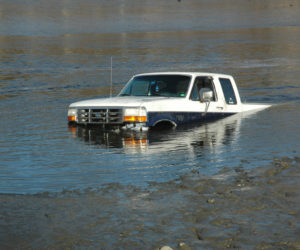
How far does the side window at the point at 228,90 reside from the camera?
17.6m

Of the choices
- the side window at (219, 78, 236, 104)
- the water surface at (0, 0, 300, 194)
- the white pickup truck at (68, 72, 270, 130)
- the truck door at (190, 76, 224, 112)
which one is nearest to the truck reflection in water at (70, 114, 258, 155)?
the water surface at (0, 0, 300, 194)

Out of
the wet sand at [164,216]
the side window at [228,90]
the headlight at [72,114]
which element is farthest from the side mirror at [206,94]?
the wet sand at [164,216]

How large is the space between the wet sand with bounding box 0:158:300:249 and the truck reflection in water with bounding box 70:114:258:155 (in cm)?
342

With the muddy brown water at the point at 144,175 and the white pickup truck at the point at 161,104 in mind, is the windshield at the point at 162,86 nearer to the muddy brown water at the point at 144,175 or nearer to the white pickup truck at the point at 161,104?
the white pickup truck at the point at 161,104

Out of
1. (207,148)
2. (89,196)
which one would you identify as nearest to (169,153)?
(207,148)

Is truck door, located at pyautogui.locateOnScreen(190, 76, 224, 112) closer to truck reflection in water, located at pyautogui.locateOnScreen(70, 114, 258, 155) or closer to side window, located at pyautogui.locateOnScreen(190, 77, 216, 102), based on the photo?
side window, located at pyautogui.locateOnScreen(190, 77, 216, 102)

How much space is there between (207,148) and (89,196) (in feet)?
15.2

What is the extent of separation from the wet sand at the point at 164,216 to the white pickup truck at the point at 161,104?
18.0ft

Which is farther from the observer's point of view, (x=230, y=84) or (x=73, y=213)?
(x=230, y=84)

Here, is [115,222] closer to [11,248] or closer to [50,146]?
[11,248]

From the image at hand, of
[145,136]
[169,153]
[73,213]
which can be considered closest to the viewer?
[73,213]

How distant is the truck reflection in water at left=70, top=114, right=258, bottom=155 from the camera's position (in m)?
13.4

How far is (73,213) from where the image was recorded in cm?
795

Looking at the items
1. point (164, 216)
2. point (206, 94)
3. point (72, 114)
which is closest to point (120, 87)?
point (72, 114)
